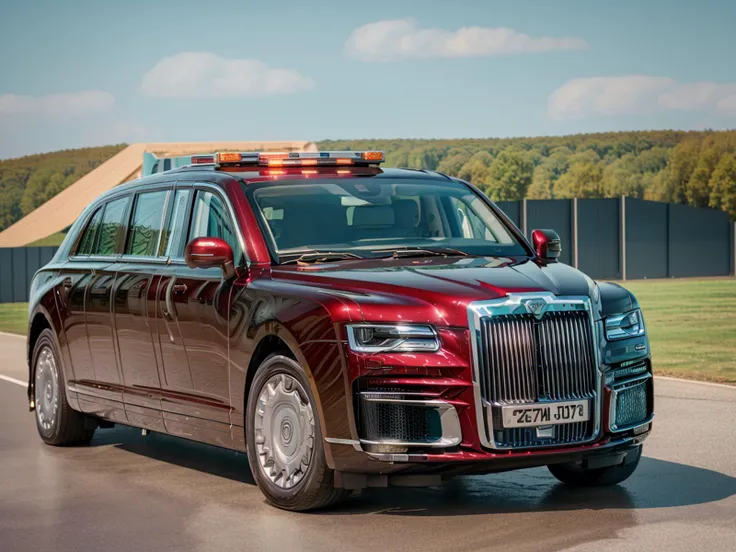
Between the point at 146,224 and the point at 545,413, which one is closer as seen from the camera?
the point at 545,413

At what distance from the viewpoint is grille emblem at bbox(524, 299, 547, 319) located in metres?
7.26

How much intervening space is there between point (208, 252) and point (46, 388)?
3.54 metres

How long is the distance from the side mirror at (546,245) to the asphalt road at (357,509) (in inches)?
55.2

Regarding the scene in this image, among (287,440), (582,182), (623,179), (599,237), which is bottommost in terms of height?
(623,179)

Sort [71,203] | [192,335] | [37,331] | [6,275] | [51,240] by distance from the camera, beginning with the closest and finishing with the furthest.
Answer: [192,335] → [37,331] → [6,275] → [51,240] → [71,203]

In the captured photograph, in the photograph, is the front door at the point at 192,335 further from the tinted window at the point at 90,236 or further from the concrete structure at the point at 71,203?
the concrete structure at the point at 71,203

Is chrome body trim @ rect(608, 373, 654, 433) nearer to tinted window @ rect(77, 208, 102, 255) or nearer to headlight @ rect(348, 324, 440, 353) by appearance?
headlight @ rect(348, 324, 440, 353)

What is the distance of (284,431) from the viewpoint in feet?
25.4

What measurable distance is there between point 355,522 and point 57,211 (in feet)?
352

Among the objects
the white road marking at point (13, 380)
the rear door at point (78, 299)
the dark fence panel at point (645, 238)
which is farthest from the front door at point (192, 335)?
the dark fence panel at point (645, 238)

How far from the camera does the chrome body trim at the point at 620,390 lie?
752 centimetres

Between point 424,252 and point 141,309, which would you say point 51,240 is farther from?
point 424,252

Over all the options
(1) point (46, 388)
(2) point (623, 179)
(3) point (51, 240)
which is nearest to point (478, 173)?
(2) point (623, 179)

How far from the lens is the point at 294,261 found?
8227 mm
